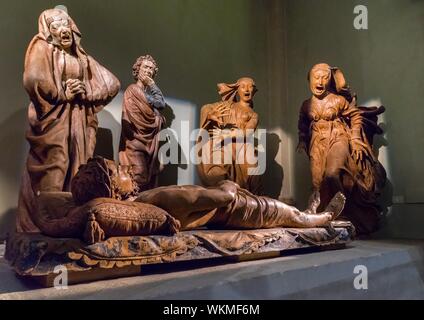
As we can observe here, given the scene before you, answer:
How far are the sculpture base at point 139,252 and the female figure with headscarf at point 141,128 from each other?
5.38ft

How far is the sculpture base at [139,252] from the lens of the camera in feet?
6.54

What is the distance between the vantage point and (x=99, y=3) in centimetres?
484

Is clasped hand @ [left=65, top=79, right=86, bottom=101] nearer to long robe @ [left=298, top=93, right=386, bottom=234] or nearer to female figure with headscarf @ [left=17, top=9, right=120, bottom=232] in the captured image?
female figure with headscarf @ [left=17, top=9, right=120, bottom=232]

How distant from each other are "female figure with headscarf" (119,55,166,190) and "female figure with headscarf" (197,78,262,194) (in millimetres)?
855

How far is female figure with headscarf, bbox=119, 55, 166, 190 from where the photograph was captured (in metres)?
4.21

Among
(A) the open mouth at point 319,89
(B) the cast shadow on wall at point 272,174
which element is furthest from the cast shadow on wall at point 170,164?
(A) the open mouth at point 319,89

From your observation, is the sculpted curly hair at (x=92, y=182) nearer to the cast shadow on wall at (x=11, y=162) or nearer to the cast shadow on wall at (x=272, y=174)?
the cast shadow on wall at (x=11, y=162)

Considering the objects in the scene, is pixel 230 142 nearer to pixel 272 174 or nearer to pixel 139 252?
pixel 272 174

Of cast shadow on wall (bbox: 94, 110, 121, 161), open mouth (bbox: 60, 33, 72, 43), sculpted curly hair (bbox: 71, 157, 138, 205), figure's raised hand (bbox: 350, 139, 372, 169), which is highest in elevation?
open mouth (bbox: 60, 33, 72, 43)

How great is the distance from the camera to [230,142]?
5.00 metres

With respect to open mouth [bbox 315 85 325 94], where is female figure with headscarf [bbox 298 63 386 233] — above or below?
below

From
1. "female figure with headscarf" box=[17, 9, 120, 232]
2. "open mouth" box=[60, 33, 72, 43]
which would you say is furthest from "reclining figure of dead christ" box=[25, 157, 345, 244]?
"open mouth" box=[60, 33, 72, 43]

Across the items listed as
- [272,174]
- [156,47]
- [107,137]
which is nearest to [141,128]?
[107,137]
